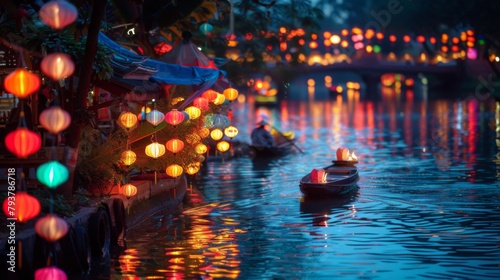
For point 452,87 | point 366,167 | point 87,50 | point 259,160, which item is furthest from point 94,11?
point 452,87

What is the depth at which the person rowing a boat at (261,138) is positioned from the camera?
123ft

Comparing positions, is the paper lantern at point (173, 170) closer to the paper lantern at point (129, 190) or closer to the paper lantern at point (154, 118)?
the paper lantern at point (154, 118)

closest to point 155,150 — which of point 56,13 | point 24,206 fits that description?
point 56,13

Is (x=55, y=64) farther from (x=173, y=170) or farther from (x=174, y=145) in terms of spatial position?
(x=173, y=170)

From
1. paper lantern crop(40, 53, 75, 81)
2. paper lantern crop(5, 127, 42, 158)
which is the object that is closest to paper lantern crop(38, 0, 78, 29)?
paper lantern crop(40, 53, 75, 81)

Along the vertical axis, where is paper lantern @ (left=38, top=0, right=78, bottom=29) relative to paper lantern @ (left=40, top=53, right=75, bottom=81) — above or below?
above

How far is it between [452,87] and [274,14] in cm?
6880

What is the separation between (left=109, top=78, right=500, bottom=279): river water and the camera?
16.3 m

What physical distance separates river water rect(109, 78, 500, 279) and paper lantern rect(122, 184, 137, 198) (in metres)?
0.77

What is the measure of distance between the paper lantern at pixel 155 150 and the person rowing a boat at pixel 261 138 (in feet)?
49.6

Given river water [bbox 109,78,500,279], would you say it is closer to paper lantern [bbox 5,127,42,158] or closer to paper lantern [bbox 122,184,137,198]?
paper lantern [bbox 122,184,137,198]

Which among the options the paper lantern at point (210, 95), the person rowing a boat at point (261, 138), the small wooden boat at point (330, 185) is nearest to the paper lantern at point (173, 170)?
the small wooden boat at point (330, 185)

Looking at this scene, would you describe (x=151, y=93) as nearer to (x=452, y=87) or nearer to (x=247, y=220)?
(x=247, y=220)

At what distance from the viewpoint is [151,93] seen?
26.8m
